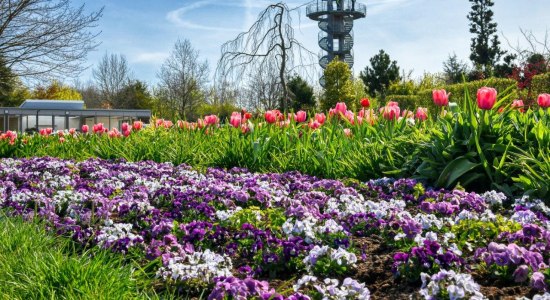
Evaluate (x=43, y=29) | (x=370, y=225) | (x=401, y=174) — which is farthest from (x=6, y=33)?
(x=370, y=225)

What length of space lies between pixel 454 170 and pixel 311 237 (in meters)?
1.97

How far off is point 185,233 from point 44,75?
49.0ft

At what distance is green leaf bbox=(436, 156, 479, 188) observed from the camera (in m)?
4.16

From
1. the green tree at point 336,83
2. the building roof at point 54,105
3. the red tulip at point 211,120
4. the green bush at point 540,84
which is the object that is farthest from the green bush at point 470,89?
the building roof at point 54,105

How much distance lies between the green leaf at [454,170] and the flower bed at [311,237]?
31 centimetres

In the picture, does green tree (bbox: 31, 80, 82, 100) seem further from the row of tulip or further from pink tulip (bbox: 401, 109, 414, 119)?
pink tulip (bbox: 401, 109, 414, 119)

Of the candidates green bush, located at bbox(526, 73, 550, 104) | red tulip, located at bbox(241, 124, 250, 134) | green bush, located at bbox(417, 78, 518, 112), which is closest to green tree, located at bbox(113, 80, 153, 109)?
green bush, located at bbox(417, 78, 518, 112)

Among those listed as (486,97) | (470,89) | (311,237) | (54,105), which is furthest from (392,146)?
(54,105)

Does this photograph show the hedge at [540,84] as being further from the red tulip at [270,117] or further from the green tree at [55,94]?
the green tree at [55,94]

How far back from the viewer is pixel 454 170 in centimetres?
423

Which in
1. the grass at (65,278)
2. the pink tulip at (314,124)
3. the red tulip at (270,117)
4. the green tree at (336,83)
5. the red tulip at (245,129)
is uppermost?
the green tree at (336,83)

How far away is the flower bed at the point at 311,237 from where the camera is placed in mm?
2170

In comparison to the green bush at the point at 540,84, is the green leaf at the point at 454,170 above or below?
below

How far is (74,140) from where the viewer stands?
962 cm
